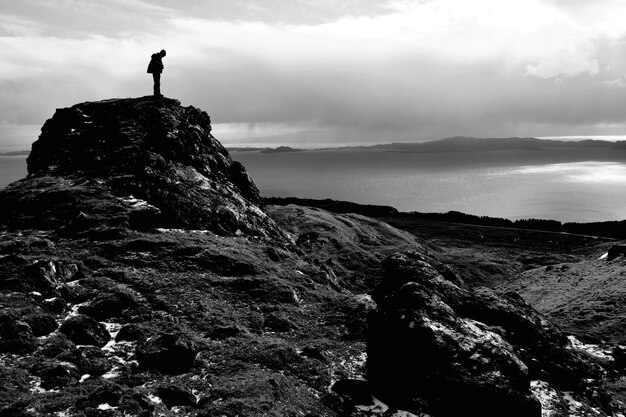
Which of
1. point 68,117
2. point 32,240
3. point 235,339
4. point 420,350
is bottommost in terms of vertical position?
point 235,339

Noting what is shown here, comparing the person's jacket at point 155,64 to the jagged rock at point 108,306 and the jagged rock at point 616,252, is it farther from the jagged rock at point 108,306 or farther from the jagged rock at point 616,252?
the jagged rock at point 616,252

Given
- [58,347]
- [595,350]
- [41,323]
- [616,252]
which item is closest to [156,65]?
[41,323]

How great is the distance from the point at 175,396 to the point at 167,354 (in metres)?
3.21

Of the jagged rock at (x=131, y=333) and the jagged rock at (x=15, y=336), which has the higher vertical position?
the jagged rock at (x=15, y=336)

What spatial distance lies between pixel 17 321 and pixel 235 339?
420 inches

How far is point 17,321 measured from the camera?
68.4ft

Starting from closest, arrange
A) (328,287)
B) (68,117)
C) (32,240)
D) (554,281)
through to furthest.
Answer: (32,240)
(328,287)
(68,117)
(554,281)

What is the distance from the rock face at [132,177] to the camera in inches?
1484

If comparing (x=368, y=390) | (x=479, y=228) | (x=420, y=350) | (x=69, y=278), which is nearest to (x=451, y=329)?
(x=420, y=350)

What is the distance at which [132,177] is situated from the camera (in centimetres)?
4209

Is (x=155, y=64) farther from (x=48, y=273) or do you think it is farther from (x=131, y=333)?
(x=131, y=333)

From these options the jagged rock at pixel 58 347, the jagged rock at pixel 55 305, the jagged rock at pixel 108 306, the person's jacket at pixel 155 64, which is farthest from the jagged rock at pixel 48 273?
the person's jacket at pixel 155 64

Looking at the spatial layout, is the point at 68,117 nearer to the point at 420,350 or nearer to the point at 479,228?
the point at 420,350

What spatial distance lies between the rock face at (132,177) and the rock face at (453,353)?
23523 mm
